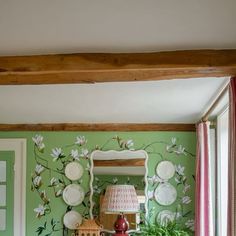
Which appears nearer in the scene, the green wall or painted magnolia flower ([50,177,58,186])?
the green wall

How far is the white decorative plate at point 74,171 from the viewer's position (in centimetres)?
559

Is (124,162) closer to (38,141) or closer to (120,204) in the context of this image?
(120,204)

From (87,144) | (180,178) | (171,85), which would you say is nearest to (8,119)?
(87,144)

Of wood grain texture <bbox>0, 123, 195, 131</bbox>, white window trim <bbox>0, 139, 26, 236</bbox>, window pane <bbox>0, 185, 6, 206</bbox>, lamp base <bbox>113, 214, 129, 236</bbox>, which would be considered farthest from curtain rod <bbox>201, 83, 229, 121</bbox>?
window pane <bbox>0, 185, 6, 206</bbox>

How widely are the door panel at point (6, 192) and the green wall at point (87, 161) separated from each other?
22 cm

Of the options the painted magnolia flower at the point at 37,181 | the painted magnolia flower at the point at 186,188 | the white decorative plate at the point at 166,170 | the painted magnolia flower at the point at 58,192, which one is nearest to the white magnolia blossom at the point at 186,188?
the painted magnolia flower at the point at 186,188

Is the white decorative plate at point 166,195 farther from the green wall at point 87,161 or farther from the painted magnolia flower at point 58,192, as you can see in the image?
the painted magnolia flower at point 58,192

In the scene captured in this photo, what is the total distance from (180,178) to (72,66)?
3148 millimetres

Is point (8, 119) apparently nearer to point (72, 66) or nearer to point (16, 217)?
point (16, 217)

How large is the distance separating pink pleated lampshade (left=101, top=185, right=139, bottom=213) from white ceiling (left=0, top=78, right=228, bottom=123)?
2.72ft

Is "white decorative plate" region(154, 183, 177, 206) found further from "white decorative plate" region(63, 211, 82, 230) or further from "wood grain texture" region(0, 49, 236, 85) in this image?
"wood grain texture" region(0, 49, 236, 85)

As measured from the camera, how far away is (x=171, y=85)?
3.55m

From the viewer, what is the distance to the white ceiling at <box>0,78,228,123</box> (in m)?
3.63

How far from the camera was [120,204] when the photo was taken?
4.80 meters
